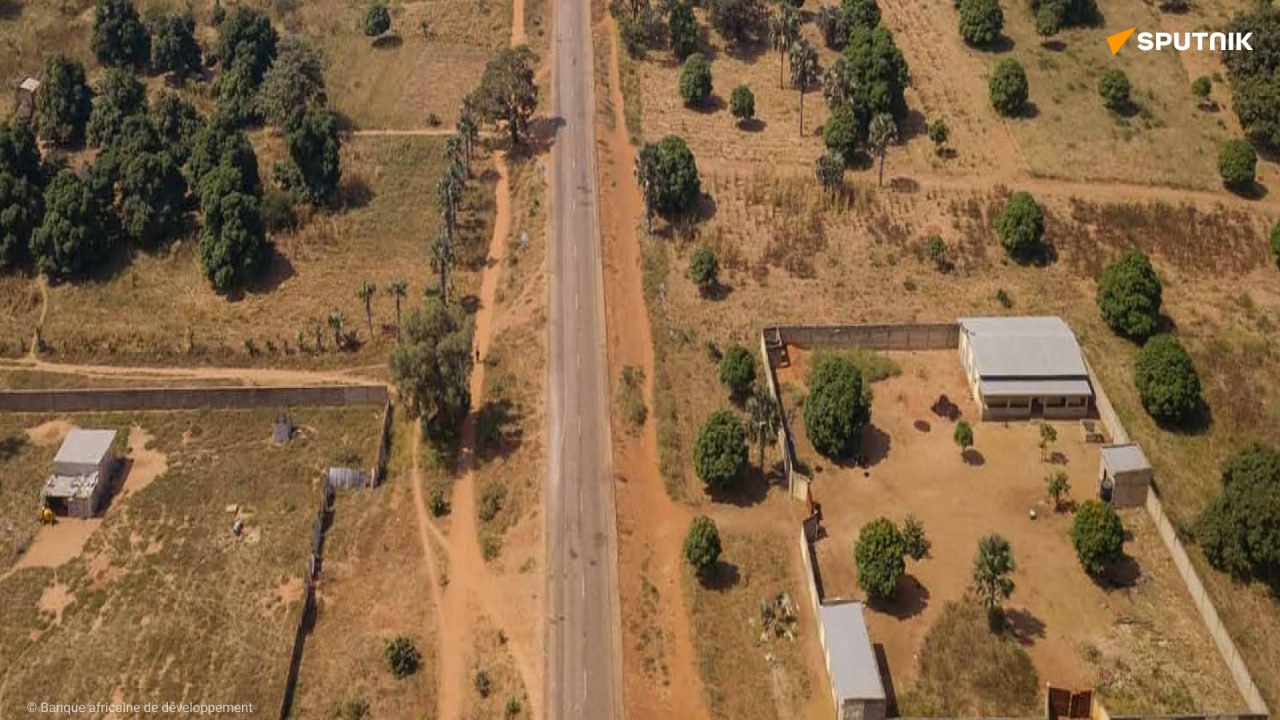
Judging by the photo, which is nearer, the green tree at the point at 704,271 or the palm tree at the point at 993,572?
the palm tree at the point at 993,572

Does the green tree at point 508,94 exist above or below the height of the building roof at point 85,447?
above

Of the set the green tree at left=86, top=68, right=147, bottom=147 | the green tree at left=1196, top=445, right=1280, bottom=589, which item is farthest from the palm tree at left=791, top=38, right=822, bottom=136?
the green tree at left=86, top=68, right=147, bottom=147

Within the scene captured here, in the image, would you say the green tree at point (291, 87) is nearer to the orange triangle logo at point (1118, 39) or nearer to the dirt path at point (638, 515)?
the dirt path at point (638, 515)

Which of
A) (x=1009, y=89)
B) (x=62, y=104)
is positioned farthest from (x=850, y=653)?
(x=62, y=104)

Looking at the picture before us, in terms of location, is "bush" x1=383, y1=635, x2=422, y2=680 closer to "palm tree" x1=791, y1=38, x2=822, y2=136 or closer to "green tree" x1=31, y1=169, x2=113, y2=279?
"green tree" x1=31, y1=169, x2=113, y2=279

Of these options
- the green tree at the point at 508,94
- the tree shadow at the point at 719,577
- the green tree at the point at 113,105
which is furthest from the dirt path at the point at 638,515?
the green tree at the point at 113,105

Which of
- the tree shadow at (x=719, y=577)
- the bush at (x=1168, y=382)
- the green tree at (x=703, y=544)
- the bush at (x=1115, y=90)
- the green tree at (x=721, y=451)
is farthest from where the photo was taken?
the bush at (x=1115, y=90)

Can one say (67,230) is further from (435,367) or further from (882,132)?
(882,132)
